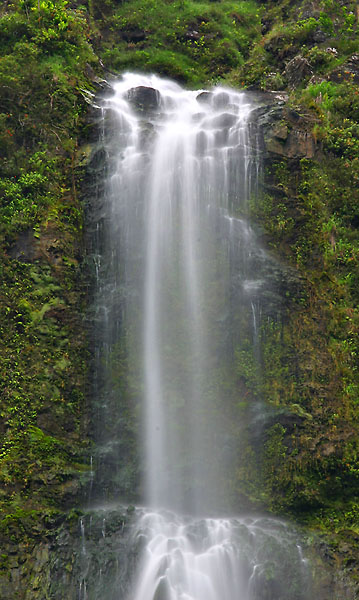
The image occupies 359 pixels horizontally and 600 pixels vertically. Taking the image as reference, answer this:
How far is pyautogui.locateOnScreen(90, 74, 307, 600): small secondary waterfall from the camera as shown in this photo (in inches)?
346

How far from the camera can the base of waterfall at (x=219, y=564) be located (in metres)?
8.48

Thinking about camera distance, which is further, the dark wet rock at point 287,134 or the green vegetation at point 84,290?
the dark wet rock at point 287,134

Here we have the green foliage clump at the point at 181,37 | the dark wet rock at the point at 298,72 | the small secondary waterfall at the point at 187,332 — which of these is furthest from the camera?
the green foliage clump at the point at 181,37

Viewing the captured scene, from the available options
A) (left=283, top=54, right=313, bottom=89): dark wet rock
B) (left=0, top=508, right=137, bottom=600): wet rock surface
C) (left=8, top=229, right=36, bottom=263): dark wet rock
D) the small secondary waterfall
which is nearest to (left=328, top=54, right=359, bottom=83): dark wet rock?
(left=283, top=54, right=313, bottom=89): dark wet rock

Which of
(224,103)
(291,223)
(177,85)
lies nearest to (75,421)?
(291,223)

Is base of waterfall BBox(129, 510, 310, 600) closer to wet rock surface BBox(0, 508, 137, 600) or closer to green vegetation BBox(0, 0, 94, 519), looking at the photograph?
wet rock surface BBox(0, 508, 137, 600)

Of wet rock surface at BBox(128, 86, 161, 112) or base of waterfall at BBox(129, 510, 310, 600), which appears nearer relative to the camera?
base of waterfall at BBox(129, 510, 310, 600)

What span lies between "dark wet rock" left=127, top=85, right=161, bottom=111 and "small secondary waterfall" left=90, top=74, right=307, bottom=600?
0.85 m

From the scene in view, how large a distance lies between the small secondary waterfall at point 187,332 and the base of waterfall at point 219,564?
0.02 metres

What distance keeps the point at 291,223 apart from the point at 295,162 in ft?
5.17

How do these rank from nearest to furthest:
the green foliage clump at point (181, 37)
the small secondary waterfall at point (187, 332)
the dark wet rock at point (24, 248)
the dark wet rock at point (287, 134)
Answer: the small secondary waterfall at point (187, 332)
the dark wet rock at point (24, 248)
the dark wet rock at point (287, 134)
the green foliage clump at point (181, 37)

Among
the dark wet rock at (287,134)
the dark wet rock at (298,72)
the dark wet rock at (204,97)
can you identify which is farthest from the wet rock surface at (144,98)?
the dark wet rock at (298,72)

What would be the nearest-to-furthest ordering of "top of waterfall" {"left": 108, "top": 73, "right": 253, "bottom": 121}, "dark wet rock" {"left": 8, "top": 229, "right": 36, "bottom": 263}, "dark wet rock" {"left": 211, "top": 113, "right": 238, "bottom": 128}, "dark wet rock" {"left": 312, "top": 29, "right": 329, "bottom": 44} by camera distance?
"dark wet rock" {"left": 8, "top": 229, "right": 36, "bottom": 263}, "dark wet rock" {"left": 211, "top": 113, "right": 238, "bottom": 128}, "top of waterfall" {"left": 108, "top": 73, "right": 253, "bottom": 121}, "dark wet rock" {"left": 312, "top": 29, "right": 329, "bottom": 44}

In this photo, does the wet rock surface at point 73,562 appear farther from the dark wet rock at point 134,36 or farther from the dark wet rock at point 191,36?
the dark wet rock at point 191,36
